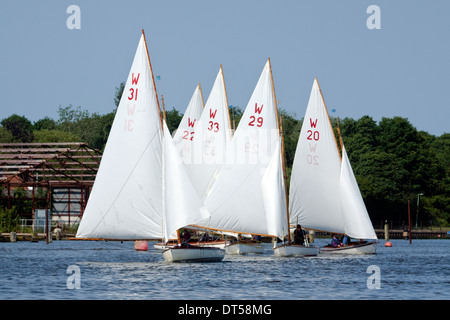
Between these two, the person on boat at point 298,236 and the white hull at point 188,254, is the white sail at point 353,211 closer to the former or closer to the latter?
the person on boat at point 298,236

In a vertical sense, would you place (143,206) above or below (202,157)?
below

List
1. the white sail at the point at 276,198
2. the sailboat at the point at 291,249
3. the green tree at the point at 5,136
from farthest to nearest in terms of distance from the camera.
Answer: the green tree at the point at 5,136 < the sailboat at the point at 291,249 < the white sail at the point at 276,198

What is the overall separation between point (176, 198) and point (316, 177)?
19.1 m

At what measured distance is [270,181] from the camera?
55406 mm

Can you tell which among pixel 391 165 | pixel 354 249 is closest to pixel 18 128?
pixel 391 165

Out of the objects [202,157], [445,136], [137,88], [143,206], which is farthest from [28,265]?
[445,136]

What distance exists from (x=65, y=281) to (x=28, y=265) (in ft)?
36.2

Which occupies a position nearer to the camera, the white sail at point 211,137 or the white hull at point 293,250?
the white hull at point 293,250

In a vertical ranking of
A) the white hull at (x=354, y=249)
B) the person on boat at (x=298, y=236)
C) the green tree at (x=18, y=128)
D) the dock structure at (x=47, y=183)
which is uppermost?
the green tree at (x=18, y=128)

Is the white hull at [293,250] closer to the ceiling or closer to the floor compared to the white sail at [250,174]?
closer to the floor

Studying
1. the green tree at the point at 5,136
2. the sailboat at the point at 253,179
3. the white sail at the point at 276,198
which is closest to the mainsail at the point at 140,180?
the sailboat at the point at 253,179

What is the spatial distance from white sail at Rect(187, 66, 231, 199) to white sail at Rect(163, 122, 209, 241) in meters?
19.5

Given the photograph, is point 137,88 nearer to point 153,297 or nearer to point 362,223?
point 153,297

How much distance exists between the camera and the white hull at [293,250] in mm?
55338
